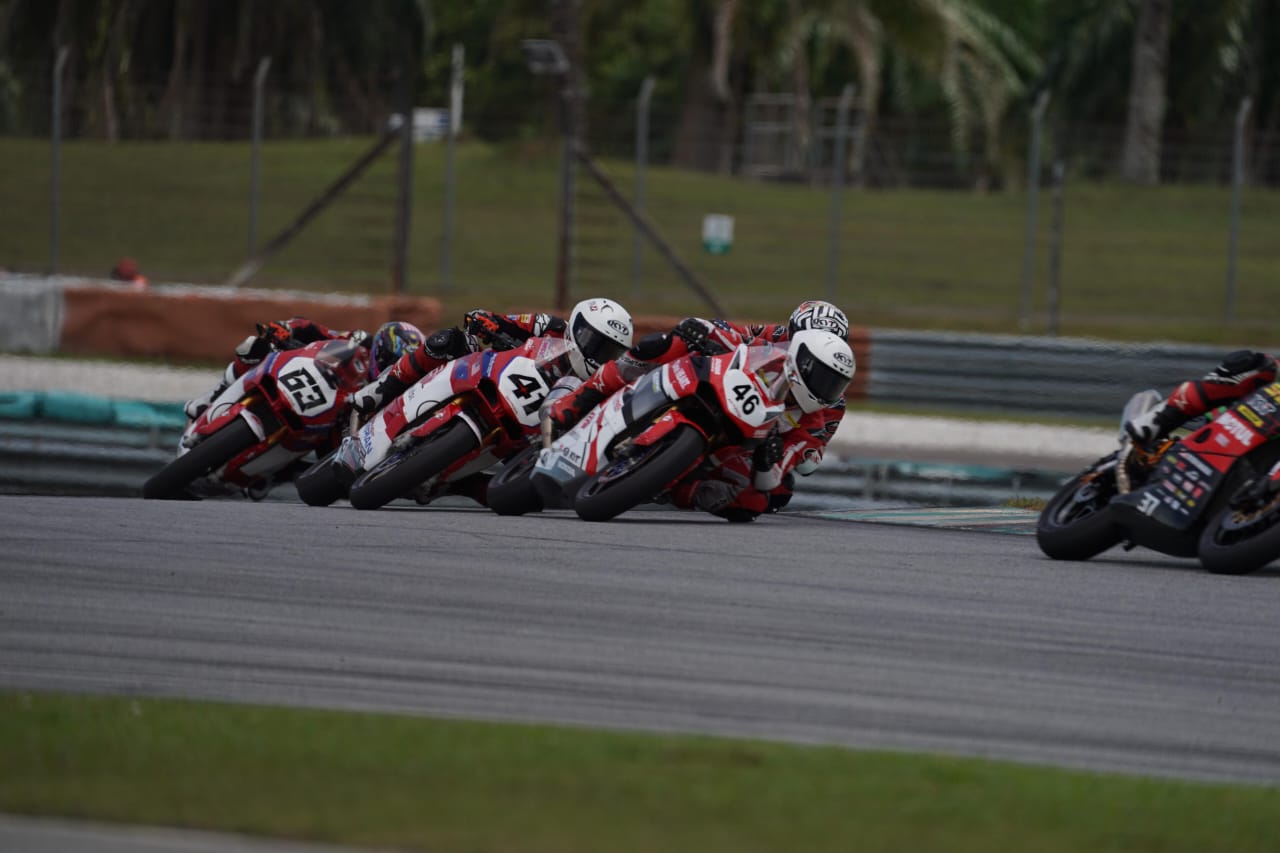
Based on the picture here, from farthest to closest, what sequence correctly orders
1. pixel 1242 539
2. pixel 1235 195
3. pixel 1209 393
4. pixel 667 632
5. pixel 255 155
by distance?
pixel 255 155
pixel 1235 195
pixel 1209 393
pixel 1242 539
pixel 667 632

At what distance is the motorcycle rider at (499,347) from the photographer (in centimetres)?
986

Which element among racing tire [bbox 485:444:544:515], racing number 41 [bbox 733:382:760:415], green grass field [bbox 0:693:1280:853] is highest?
racing number 41 [bbox 733:382:760:415]

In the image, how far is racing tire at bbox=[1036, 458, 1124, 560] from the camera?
8.49m

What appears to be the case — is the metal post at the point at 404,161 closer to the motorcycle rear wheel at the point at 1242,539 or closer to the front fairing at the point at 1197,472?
the front fairing at the point at 1197,472

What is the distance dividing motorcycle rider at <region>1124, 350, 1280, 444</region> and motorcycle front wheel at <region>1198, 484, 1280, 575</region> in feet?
1.58

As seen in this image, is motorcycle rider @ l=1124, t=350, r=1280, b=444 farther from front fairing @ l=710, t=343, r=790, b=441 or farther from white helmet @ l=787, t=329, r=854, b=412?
front fairing @ l=710, t=343, r=790, b=441

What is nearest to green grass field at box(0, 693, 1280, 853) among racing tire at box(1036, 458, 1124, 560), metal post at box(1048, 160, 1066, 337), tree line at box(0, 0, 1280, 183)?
racing tire at box(1036, 458, 1124, 560)

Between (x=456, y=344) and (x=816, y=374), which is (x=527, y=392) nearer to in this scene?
(x=456, y=344)

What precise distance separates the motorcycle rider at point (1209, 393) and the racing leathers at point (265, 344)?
429 cm

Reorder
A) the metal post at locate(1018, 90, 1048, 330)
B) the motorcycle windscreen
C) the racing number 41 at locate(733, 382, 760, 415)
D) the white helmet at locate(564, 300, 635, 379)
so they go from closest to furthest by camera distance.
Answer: the racing number 41 at locate(733, 382, 760, 415) < the motorcycle windscreen < the white helmet at locate(564, 300, 635, 379) < the metal post at locate(1018, 90, 1048, 330)

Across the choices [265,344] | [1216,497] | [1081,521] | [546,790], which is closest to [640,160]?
[265,344]

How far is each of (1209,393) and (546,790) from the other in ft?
14.9

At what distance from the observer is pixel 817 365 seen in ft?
29.9

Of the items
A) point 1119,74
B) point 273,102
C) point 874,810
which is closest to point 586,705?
point 874,810
